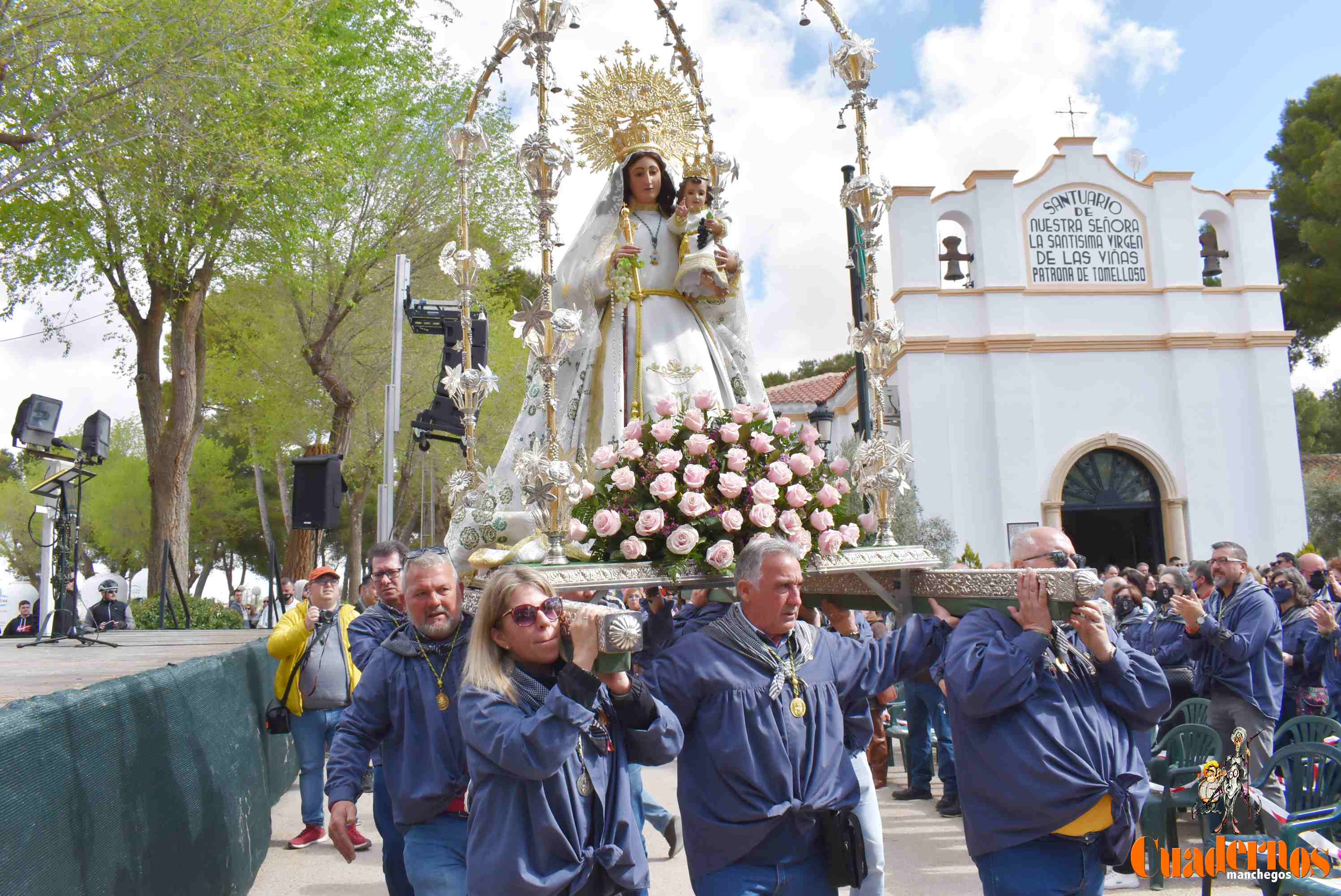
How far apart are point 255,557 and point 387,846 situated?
47.0 metres

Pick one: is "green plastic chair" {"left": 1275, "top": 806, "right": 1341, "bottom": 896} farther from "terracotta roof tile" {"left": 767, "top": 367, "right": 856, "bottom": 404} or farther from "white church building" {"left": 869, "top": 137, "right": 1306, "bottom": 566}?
"terracotta roof tile" {"left": 767, "top": 367, "right": 856, "bottom": 404}

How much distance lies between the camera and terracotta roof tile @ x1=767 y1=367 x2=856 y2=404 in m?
35.8

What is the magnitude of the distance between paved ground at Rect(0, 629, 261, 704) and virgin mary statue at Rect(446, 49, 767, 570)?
2513mm

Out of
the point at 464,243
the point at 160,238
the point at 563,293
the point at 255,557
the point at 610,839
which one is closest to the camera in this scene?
the point at 610,839

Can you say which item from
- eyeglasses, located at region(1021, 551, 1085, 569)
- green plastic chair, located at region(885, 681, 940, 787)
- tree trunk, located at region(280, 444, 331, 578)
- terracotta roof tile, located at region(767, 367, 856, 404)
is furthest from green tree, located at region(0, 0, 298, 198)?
terracotta roof tile, located at region(767, 367, 856, 404)

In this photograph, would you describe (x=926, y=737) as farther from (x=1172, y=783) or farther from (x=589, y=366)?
(x=589, y=366)

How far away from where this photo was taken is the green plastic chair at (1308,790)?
4.71 meters

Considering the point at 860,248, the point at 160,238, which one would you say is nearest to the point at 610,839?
the point at 860,248

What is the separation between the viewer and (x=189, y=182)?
608 inches

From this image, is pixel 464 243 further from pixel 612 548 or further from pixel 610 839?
pixel 610 839

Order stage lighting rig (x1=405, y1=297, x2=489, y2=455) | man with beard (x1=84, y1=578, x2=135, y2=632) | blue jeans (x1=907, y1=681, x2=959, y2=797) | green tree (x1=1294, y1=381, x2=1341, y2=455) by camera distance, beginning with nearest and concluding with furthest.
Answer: blue jeans (x1=907, y1=681, x2=959, y2=797) < stage lighting rig (x1=405, y1=297, x2=489, y2=455) < man with beard (x1=84, y1=578, x2=135, y2=632) < green tree (x1=1294, y1=381, x2=1341, y2=455)

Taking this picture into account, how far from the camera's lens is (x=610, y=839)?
316 cm

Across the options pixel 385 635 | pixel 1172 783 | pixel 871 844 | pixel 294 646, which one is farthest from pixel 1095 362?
pixel 385 635

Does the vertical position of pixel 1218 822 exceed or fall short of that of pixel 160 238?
it falls short
